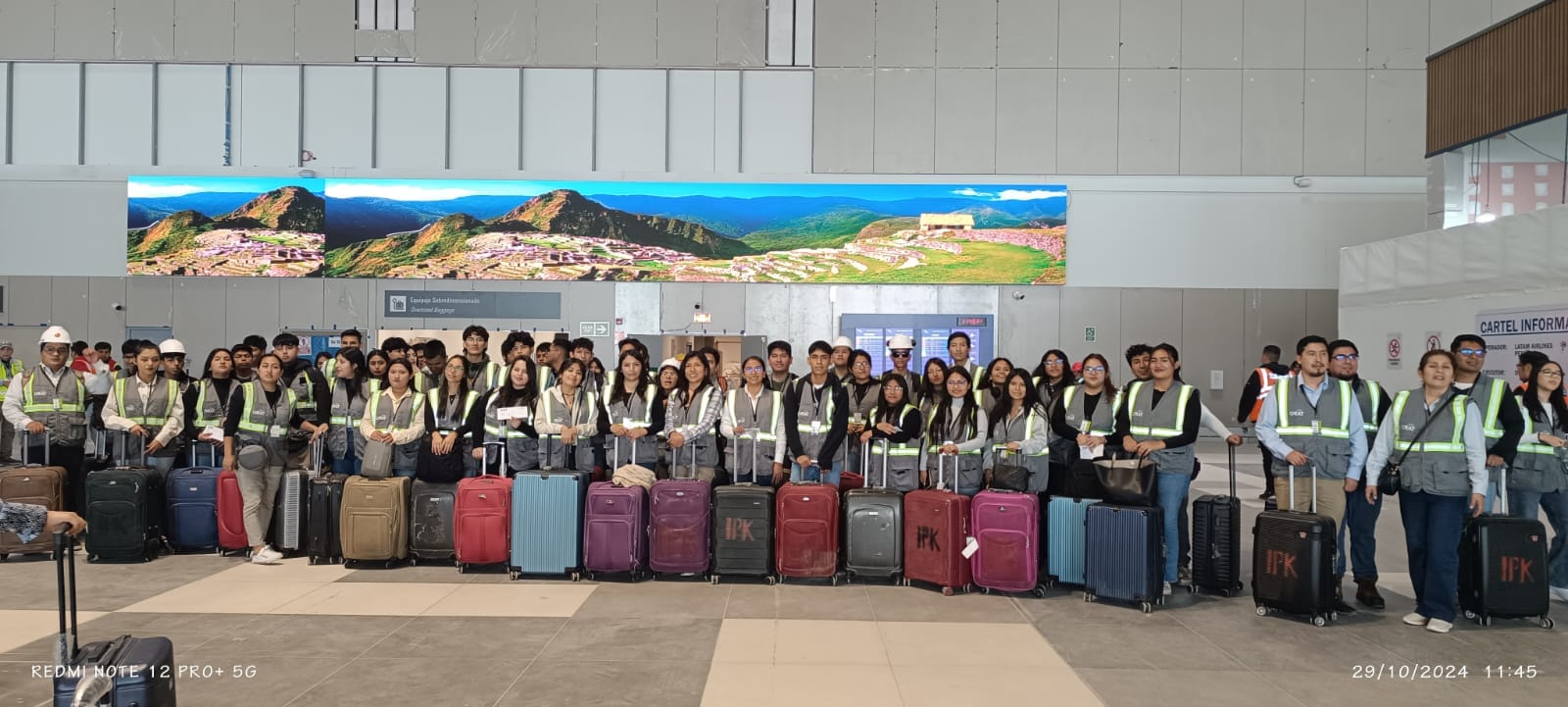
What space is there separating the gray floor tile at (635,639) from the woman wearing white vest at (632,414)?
1.80 meters

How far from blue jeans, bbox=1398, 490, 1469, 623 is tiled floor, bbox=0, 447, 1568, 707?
0.23 meters

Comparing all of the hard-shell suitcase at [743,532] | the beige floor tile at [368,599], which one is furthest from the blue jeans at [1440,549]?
the beige floor tile at [368,599]

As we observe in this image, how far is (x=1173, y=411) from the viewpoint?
6305mm

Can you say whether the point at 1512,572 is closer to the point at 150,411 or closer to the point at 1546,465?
the point at 1546,465

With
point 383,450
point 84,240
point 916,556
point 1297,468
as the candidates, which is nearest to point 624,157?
point 84,240

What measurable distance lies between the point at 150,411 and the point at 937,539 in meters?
6.72

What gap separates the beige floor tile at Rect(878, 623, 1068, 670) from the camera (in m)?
4.86

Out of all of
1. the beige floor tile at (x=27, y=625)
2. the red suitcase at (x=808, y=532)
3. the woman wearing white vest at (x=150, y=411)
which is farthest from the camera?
the woman wearing white vest at (x=150, y=411)

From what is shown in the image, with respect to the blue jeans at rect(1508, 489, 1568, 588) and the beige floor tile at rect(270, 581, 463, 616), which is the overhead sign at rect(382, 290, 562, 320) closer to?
the beige floor tile at rect(270, 581, 463, 616)

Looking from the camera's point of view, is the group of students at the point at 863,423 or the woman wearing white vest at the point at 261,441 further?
the woman wearing white vest at the point at 261,441

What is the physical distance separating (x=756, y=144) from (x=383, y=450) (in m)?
12.8

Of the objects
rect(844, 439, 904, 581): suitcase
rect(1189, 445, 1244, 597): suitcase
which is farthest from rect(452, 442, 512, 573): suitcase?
rect(1189, 445, 1244, 597): suitcase

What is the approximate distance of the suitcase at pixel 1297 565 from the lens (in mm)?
5559

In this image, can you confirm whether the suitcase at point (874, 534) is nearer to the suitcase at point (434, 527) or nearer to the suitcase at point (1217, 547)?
the suitcase at point (1217, 547)
